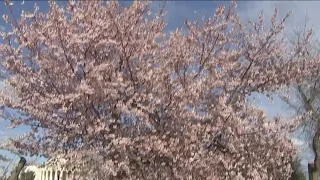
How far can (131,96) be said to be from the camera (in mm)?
8602

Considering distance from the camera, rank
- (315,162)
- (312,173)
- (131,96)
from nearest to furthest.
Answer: (131,96), (312,173), (315,162)

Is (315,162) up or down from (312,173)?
up

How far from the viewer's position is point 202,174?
8.73 metres

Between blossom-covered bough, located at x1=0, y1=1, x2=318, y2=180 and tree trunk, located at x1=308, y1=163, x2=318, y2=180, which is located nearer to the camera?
blossom-covered bough, located at x1=0, y1=1, x2=318, y2=180

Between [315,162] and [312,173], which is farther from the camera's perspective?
[315,162]

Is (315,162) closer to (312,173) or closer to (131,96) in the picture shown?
(312,173)

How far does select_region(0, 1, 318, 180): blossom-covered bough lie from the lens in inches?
333

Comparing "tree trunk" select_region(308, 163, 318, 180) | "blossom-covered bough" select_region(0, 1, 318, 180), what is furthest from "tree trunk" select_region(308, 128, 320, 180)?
"blossom-covered bough" select_region(0, 1, 318, 180)

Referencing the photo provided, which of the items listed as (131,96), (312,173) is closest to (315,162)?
(312,173)

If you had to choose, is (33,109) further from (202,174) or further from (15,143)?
(202,174)

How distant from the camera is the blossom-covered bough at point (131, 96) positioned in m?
8.47

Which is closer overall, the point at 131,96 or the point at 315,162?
the point at 131,96

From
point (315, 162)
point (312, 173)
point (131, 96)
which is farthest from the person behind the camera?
point (315, 162)

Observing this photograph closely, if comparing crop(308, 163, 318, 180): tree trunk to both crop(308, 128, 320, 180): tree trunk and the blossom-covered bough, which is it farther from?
the blossom-covered bough
